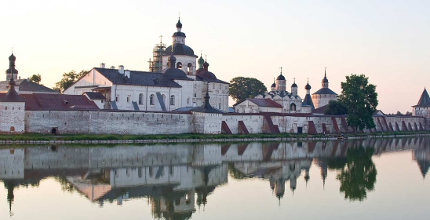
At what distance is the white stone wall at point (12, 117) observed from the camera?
3091 centimetres

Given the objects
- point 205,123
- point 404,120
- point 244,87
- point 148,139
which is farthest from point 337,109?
point 148,139

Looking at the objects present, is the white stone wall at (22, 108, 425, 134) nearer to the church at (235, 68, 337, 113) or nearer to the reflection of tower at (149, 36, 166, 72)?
the church at (235, 68, 337, 113)

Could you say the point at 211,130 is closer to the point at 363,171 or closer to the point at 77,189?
the point at 363,171

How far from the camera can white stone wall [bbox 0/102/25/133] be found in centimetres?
3091

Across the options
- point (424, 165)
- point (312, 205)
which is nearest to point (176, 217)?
point (312, 205)

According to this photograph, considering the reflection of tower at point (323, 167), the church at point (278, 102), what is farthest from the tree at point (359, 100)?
the reflection of tower at point (323, 167)

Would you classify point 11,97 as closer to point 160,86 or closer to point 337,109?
point 160,86

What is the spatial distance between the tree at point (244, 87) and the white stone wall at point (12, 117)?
43368 mm

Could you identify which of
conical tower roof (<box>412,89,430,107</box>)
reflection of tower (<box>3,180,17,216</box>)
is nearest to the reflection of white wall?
reflection of tower (<box>3,180,17,216</box>)

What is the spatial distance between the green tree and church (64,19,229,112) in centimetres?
1629

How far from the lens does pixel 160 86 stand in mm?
42531

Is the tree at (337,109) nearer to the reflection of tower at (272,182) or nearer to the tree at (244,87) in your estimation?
the tree at (244,87)

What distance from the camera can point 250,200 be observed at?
628 inches

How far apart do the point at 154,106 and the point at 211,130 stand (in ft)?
18.9
